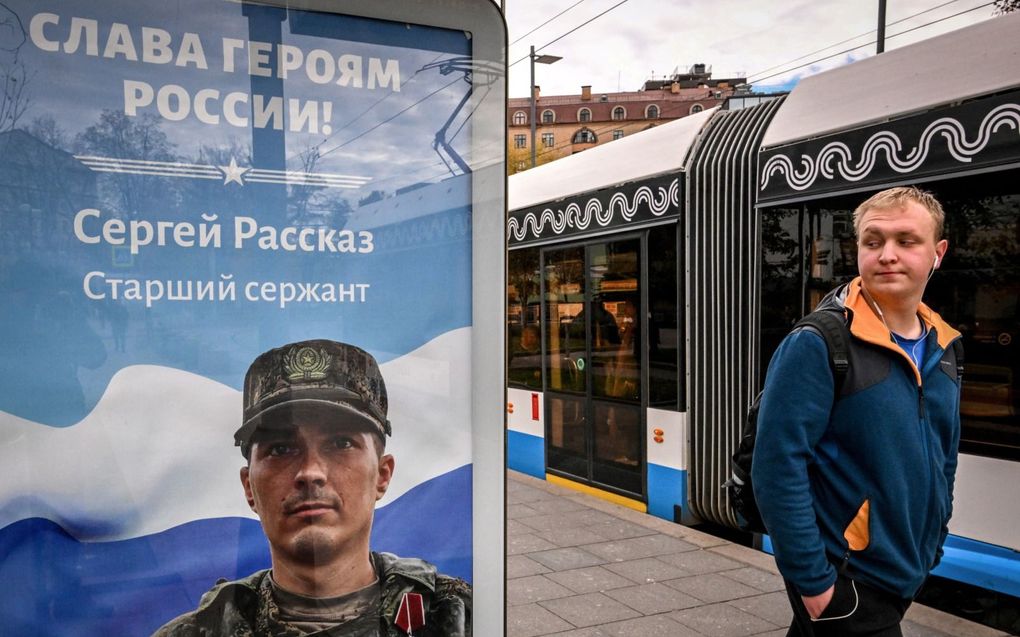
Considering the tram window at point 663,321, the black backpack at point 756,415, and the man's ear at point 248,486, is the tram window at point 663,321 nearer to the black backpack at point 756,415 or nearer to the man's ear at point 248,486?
the black backpack at point 756,415

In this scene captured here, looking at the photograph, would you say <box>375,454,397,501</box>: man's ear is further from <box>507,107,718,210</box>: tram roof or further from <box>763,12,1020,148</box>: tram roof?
<box>507,107,718,210</box>: tram roof

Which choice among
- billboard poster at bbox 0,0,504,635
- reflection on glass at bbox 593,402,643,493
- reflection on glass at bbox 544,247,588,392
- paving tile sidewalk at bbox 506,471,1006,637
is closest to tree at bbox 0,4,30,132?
billboard poster at bbox 0,0,504,635

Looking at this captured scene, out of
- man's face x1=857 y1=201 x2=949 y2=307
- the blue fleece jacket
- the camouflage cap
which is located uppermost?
man's face x1=857 y1=201 x2=949 y2=307

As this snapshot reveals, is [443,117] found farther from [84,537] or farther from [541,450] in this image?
[541,450]

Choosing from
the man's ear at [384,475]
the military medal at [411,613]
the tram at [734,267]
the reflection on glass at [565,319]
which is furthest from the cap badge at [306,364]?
the reflection on glass at [565,319]

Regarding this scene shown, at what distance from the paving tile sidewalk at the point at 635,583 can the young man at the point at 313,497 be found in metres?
2.90

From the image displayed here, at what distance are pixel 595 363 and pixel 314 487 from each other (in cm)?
591

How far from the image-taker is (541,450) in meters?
8.48

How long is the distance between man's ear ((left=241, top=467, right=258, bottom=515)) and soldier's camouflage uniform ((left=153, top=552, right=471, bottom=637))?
0.16 meters

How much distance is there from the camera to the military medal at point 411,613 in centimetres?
197

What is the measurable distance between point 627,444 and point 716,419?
3.72ft

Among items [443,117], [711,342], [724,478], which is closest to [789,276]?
[711,342]

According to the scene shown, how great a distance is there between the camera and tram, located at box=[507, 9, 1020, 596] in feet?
14.4

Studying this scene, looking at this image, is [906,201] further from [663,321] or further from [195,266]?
[663,321]
